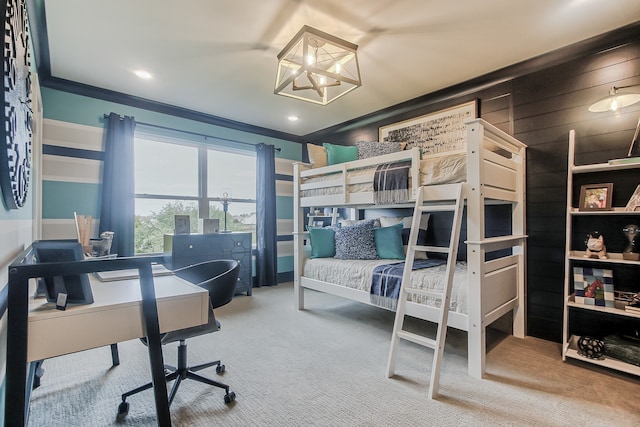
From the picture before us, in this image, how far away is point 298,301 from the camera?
11.4 ft

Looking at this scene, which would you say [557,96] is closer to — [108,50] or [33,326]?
[33,326]

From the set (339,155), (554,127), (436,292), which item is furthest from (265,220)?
(554,127)

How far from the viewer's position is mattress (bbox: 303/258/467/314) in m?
2.18

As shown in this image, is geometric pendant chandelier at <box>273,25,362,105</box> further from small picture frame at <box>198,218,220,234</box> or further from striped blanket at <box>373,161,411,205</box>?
small picture frame at <box>198,218,220,234</box>

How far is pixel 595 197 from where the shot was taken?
2.27 m

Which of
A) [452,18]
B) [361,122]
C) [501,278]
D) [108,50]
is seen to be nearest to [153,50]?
[108,50]

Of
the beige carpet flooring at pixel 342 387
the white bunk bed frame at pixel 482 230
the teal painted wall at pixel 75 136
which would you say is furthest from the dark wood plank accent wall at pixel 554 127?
the teal painted wall at pixel 75 136

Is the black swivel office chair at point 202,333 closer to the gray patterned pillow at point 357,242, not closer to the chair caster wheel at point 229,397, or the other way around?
the chair caster wheel at point 229,397

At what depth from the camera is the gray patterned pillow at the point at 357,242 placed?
3.25 metres

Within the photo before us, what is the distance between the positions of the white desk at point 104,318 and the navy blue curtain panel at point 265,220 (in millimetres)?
3300

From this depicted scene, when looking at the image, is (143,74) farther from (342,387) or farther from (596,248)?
(596,248)

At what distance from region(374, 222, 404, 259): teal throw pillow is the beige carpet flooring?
85 centimetres

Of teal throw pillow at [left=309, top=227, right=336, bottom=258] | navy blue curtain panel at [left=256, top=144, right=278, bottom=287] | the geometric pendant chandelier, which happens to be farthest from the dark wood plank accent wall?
navy blue curtain panel at [left=256, top=144, right=278, bottom=287]

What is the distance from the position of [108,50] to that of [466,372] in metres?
3.77
